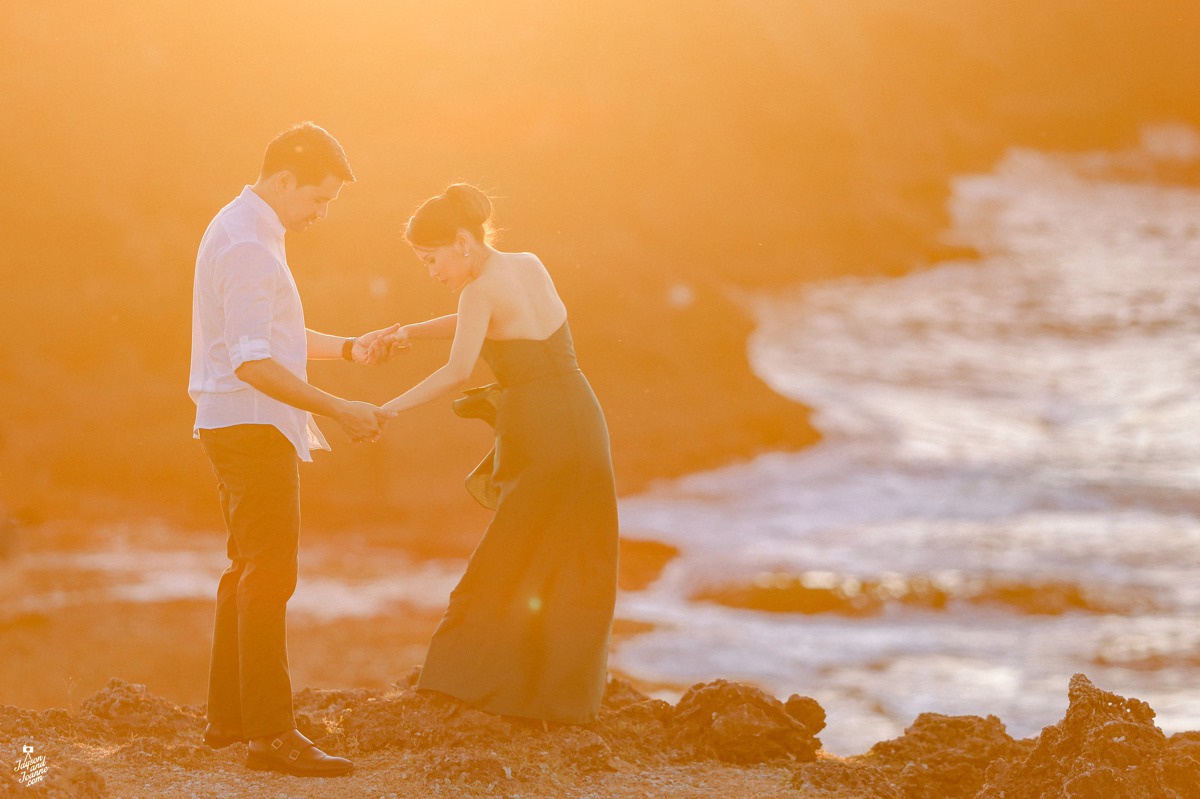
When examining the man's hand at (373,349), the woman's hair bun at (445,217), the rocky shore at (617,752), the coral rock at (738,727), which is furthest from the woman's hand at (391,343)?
the coral rock at (738,727)

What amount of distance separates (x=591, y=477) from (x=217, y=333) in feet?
5.51

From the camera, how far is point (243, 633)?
4.98 m

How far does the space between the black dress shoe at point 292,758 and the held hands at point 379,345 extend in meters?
1.66

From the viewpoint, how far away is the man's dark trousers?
4.92 m

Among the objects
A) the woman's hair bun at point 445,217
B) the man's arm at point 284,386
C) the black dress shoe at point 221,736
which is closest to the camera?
the man's arm at point 284,386

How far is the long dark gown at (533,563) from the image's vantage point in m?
5.52

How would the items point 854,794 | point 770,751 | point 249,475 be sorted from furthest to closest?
point 770,751 → point 854,794 → point 249,475

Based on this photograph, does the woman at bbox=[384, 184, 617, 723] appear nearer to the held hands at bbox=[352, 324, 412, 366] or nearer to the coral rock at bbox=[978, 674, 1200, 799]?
the held hands at bbox=[352, 324, 412, 366]

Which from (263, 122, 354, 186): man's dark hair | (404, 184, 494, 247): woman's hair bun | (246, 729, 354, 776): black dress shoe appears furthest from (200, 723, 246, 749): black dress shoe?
(263, 122, 354, 186): man's dark hair

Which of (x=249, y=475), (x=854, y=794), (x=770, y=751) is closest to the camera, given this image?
(x=249, y=475)

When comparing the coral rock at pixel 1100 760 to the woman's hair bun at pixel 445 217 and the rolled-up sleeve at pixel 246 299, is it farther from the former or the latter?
the rolled-up sleeve at pixel 246 299

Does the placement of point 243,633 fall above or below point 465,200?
below

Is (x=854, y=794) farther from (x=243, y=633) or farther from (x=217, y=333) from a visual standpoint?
(x=217, y=333)

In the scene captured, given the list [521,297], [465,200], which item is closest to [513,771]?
[521,297]
